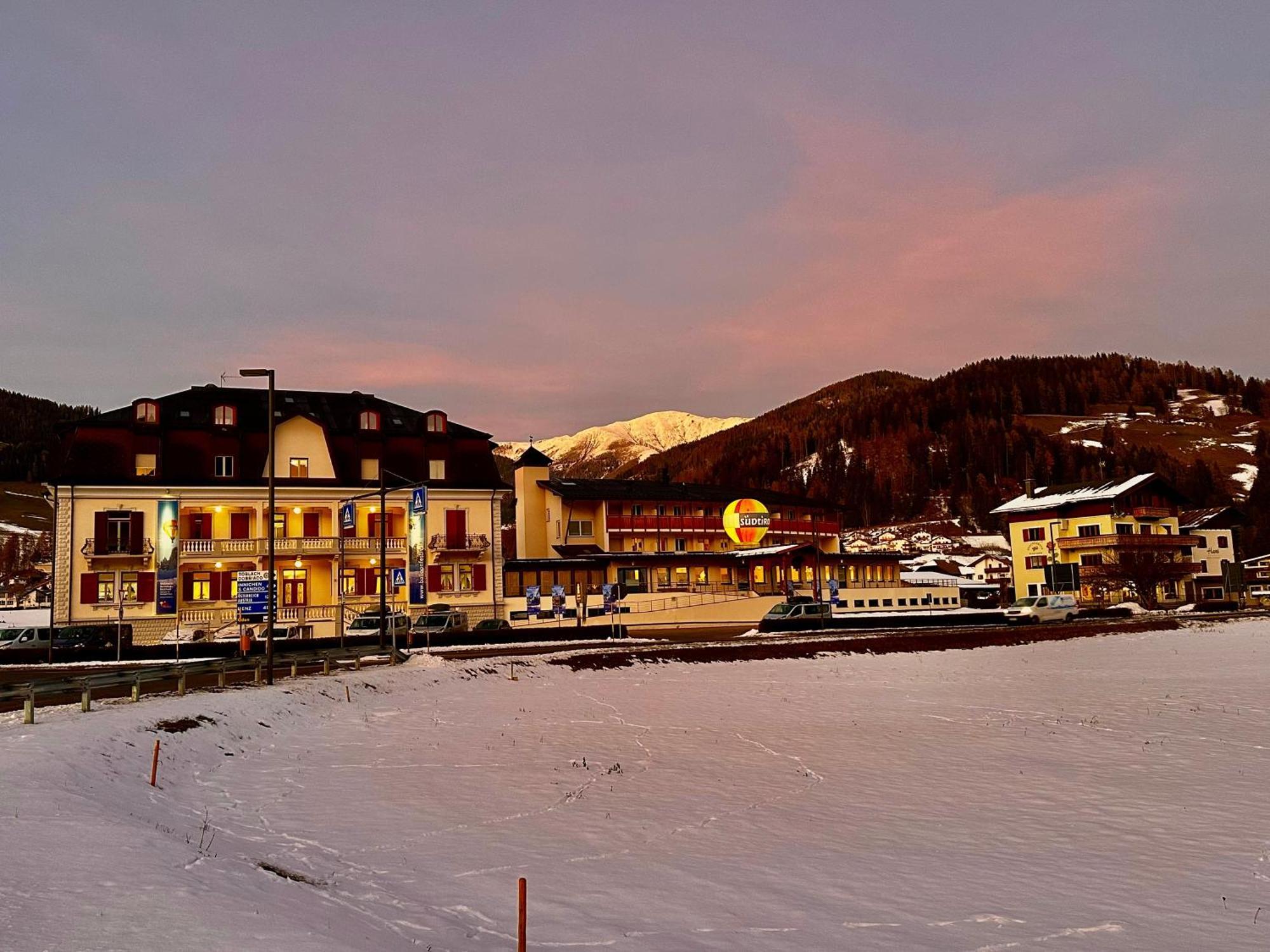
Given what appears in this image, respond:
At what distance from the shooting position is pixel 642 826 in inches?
616

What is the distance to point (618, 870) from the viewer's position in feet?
43.1

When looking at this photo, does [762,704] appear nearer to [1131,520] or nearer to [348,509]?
[348,509]

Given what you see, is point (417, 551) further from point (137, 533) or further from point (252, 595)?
point (137, 533)

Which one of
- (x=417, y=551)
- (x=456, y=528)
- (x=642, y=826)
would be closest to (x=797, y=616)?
(x=456, y=528)

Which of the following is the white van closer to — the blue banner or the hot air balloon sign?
the hot air balloon sign

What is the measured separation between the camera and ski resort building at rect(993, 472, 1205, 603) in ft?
347

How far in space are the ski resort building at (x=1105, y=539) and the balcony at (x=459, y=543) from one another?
6330cm

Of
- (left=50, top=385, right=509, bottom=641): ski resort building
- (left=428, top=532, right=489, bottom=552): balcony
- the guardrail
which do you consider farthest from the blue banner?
(left=428, top=532, right=489, bottom=552): balcony

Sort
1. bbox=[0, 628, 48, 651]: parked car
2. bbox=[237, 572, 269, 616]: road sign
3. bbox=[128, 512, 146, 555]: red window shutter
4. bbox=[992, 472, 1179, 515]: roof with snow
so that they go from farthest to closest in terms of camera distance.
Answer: bbox=[992, 472, 1179, 515]: roof with snow
bbox=[128, 512, 146, 555]: red window shutter
bbox=[0, 628, 48, 651]: parked car
bbox=[237, 572, 269, 616]: road sign

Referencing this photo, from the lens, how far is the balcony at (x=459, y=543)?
70.6 m

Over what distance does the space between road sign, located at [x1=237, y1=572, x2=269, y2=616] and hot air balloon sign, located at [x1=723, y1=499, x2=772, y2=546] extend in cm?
5469

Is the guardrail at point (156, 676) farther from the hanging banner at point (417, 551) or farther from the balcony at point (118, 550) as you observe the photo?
the balcony at point (118, 550)

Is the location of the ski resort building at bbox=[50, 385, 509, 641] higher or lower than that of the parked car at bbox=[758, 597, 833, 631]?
higher

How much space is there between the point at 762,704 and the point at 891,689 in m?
7.22
